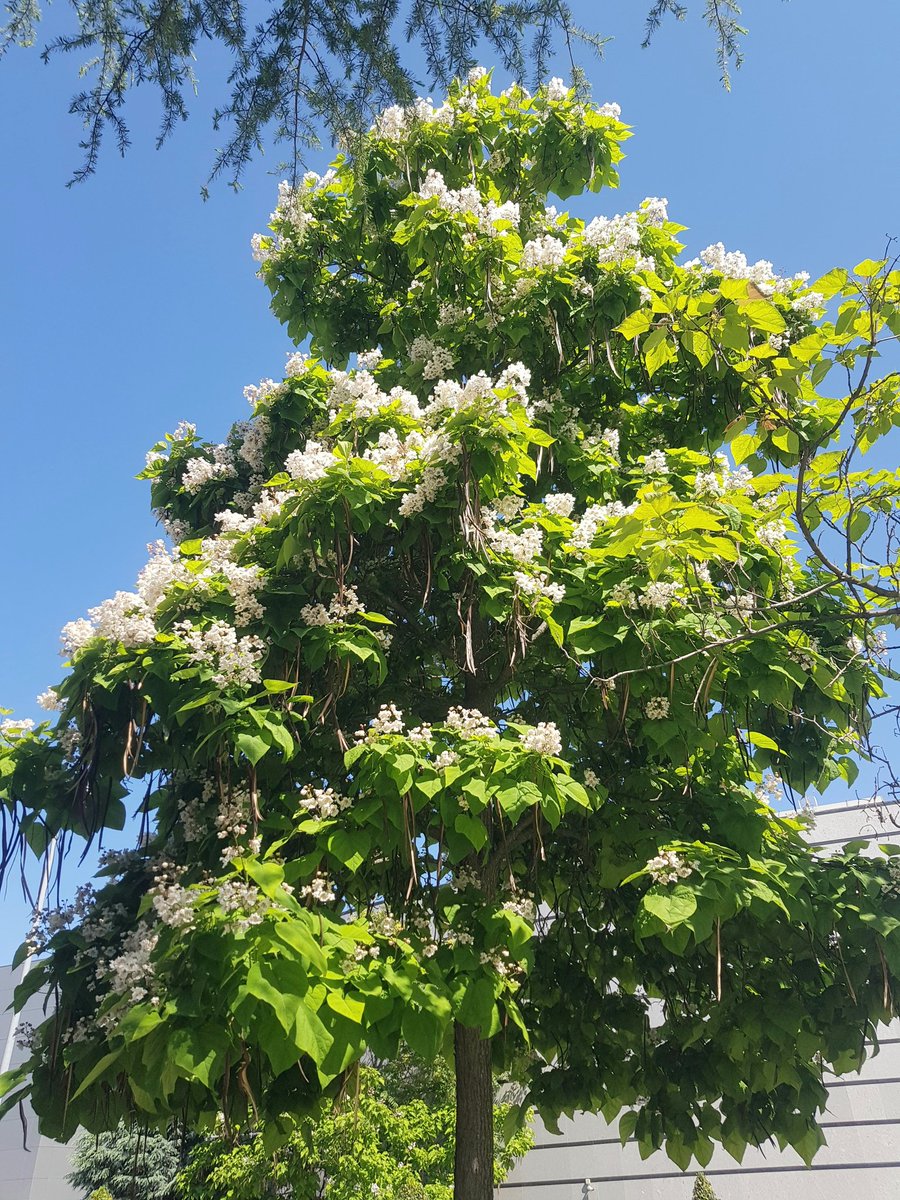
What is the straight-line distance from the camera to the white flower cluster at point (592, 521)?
378 centimetres

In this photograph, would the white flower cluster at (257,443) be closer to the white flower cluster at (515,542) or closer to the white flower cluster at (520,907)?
Answer: the white flower cluster at (515,542)

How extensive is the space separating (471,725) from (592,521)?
1163mm

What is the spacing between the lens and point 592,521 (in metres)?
3.90

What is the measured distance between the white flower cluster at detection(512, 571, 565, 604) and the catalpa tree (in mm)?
43

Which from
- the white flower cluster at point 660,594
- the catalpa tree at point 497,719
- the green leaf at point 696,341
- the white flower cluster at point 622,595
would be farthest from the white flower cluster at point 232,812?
the green leaf at point 696,341

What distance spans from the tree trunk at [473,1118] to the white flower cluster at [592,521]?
207cm

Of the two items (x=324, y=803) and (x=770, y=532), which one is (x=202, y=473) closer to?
(x=324, y=803)

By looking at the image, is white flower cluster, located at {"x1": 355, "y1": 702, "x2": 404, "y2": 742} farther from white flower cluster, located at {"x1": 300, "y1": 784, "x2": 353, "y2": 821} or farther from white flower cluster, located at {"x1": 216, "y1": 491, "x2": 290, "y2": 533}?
white flower cluster, located at {"x1": 216, "y1": 491, "x2": 290, "y2": 533}

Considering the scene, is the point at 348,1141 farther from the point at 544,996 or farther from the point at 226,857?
the point at 226,857

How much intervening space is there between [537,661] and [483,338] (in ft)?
5.78

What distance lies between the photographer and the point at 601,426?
4895 millimetres

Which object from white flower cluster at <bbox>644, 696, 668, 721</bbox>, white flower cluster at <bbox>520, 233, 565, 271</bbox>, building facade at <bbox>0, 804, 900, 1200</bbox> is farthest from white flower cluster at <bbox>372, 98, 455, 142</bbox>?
building facade at <bbox>0, 804, 900, 1200</bbox>

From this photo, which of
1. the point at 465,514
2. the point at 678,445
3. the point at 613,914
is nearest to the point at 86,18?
the point at 465,514

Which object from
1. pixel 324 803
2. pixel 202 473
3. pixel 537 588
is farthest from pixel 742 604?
pixel 202 473
